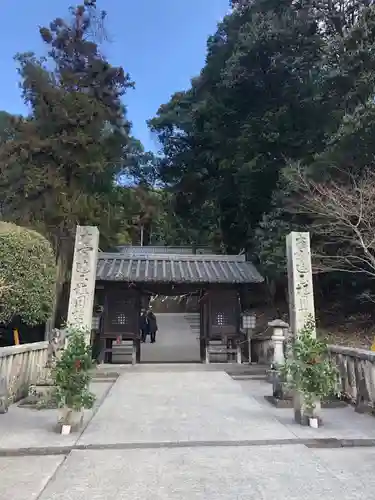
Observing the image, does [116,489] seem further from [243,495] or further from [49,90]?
[49,90]

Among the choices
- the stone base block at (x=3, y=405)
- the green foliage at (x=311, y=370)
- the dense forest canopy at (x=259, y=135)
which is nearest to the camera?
the green foliage at (x=311, y=370)

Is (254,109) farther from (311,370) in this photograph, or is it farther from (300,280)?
(311,370)

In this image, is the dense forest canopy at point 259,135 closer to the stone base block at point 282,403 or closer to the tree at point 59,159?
the tree at point 59,159

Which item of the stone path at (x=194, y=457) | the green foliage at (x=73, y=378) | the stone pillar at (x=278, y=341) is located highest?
the stone pillar at (x=278, y=341)

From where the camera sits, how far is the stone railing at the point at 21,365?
6.95 m

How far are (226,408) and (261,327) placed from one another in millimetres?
11485

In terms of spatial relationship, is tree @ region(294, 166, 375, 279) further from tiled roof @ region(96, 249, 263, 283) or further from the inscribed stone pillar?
the inscribed stone pillar

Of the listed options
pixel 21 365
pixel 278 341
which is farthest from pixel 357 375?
pixel 21 365

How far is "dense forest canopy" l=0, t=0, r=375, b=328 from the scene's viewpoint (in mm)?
12086

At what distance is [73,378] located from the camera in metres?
5.33

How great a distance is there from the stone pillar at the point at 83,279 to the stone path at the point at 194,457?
1.51 meters

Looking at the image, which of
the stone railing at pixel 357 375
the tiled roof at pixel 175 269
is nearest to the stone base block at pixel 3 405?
the stone railing at pixel 357 375

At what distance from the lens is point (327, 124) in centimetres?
1379

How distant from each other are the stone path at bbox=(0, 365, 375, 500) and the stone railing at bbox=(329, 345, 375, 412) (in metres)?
0.32
